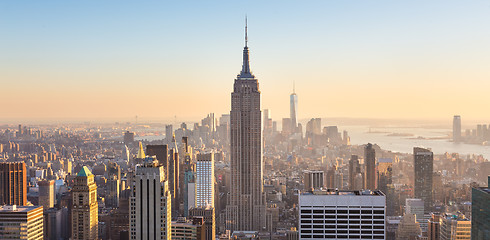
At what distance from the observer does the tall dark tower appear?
30.7 m

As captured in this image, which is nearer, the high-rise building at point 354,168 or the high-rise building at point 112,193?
the high-rise building at point 112,193

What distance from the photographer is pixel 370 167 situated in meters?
24.3

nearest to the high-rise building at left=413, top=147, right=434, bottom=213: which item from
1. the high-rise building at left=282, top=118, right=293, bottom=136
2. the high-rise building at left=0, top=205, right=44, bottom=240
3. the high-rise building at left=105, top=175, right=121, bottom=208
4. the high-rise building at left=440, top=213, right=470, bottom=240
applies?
the high-rise building at left=440, top=213, right=470, bottom=240

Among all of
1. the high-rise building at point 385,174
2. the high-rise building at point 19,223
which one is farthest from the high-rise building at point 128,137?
the high-rise building at point 385,174

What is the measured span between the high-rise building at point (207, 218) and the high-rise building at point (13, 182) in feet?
19.7

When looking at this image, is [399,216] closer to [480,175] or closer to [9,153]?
[480,175]

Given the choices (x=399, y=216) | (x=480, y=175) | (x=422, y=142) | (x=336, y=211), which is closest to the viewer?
(x=336, y=211)

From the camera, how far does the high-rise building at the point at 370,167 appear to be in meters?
22.7

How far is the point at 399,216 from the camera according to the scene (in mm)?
21266

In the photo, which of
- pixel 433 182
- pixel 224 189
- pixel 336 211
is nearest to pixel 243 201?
pixel 224 189

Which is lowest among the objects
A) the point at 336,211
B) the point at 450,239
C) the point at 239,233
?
the point at 239,233

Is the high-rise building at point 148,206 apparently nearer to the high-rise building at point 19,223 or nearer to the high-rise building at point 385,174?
the high-rise building at point 19,223

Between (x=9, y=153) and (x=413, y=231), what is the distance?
14780 mm

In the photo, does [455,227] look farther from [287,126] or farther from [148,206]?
[287,126]
